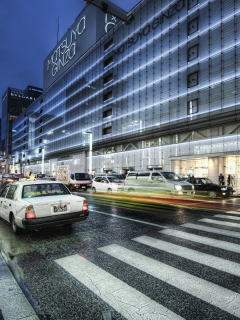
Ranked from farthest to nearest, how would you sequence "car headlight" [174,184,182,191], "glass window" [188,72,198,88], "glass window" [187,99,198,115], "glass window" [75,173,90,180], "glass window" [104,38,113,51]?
"glass window" [104,38,113,51] → "glass window" [188,72,198,88] → "glass window" [187,99,198,115] → "glass window" [75,173,90,180] → "car headlight" [174,184,182,191]

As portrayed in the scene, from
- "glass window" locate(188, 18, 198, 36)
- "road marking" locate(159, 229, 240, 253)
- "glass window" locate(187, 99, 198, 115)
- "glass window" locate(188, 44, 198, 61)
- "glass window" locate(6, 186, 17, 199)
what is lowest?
"road marking" locate(159, 229, 240, 253)

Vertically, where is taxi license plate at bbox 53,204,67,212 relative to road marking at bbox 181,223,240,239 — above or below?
above

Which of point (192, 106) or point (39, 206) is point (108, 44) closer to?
point (192, 106)

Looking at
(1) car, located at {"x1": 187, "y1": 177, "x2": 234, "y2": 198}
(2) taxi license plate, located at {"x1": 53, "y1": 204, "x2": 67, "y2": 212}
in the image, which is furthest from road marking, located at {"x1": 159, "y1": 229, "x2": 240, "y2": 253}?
(1) car, located at {"x1": 187, "y1": 177, "x2": 234, "y2": 198}

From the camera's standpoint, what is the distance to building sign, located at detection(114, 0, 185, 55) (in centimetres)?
2921

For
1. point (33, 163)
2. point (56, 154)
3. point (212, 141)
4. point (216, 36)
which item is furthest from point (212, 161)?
point (33, 163)

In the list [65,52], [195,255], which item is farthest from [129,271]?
[65,52]

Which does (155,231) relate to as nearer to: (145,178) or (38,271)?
(38,271)

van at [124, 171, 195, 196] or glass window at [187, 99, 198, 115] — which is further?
glass window at [187, 99, 198, 115]

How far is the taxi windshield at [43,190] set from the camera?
6294 mm

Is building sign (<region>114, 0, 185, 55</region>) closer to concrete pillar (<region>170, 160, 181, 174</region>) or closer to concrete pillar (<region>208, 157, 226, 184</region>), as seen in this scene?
concrete pillar (<region>170, 160, 181, 174</region>)

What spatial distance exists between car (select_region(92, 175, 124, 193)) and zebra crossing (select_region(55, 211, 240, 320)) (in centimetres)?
1166

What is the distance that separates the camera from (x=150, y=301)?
9.16 ft

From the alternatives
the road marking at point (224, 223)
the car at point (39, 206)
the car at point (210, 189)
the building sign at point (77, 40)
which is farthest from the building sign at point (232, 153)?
the building sign at point (77, 40)
